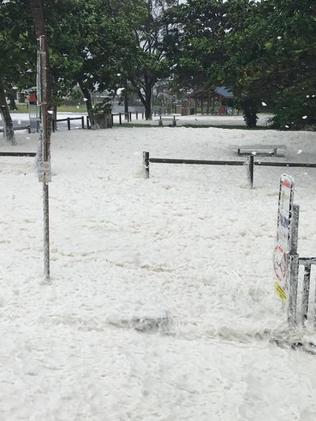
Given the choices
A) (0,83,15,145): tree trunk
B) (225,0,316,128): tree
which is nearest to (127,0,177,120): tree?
(0,83,15,145): tree trunk

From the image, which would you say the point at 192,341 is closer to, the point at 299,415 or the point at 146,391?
the point at 146,391

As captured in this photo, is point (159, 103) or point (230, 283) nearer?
point (230, 283)

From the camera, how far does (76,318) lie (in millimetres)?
5785

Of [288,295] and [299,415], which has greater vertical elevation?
[288,295]

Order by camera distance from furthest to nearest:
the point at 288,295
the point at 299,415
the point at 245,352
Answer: the point at 288,295, the point at 245,352, the point at 299,415

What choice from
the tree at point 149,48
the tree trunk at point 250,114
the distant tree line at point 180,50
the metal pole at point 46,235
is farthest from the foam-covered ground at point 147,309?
the tree at point 149,48

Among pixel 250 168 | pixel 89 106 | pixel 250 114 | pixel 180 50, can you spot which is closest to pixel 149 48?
pixel 180 50

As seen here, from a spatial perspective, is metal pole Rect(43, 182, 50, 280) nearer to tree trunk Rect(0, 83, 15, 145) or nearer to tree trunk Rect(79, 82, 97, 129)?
tree trunk Rect(0, 83, 15, 145)

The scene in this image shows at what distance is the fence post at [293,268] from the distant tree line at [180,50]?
9020 millimetres

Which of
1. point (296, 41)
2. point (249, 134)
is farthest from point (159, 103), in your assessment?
point (296, 41)

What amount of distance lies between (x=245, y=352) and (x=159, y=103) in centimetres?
8239

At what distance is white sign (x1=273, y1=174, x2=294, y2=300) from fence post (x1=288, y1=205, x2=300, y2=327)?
5cm

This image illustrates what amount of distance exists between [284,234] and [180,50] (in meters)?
40.3

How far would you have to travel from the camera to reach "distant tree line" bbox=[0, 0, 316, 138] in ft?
49.1
